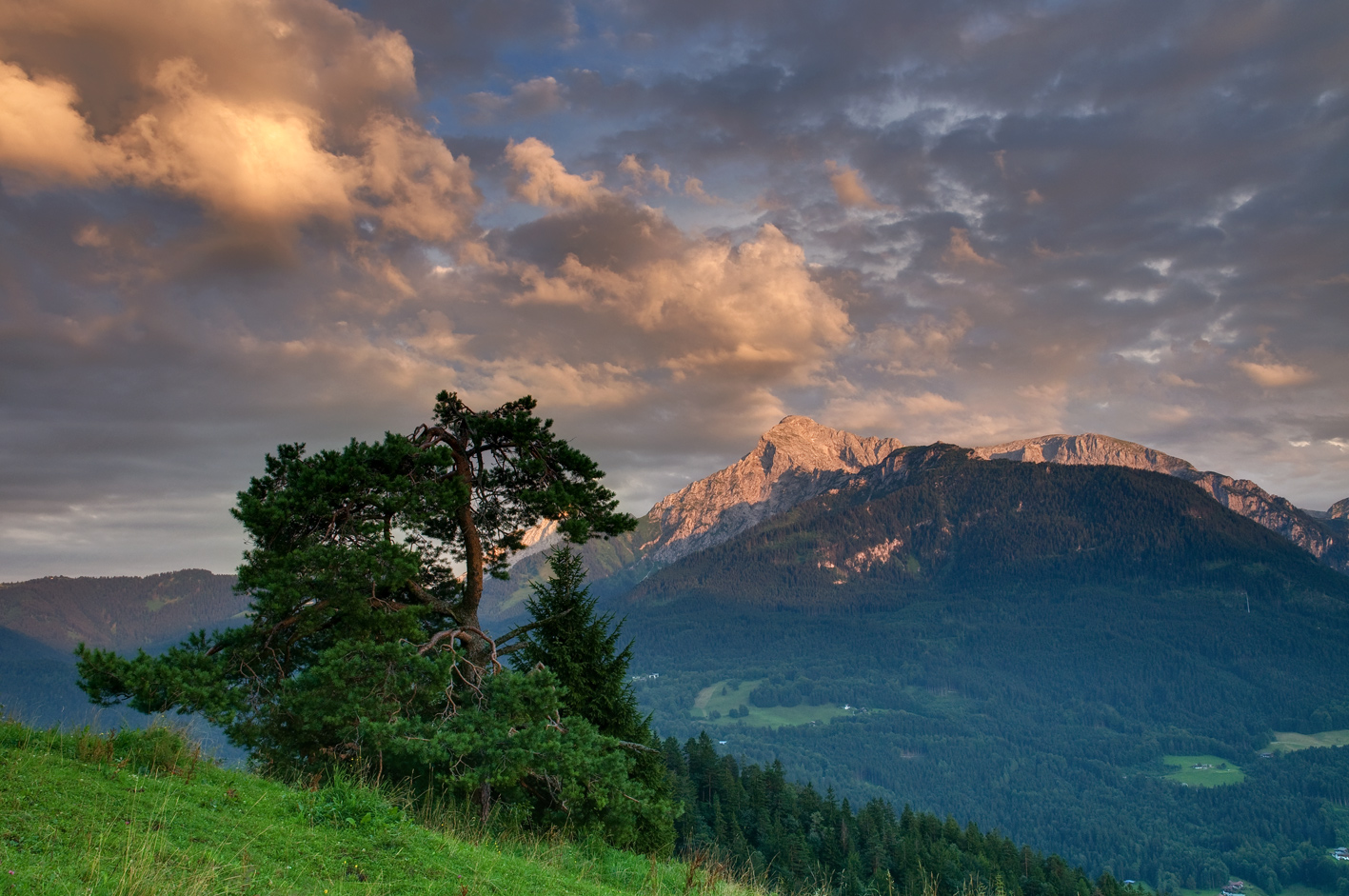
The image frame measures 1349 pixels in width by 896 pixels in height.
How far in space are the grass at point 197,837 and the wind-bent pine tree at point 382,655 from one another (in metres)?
4.40

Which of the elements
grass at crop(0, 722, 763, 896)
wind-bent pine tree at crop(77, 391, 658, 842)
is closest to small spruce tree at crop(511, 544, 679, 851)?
wind-bent pine tree at crop(77, 391, 658, 842)

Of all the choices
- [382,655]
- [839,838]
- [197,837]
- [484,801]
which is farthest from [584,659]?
[839,838]

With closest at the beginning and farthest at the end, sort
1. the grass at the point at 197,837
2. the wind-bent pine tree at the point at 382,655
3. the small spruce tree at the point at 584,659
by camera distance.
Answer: the grass at the point at 197,837 < the wind-bent pine tree at the point at 382,655 < the small spruce tree at the point at 584,659

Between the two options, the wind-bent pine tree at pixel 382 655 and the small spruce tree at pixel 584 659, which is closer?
the wind-bent pine tree at pixel 382 655

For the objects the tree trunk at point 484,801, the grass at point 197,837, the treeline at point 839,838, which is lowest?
the treeline at point 839,838

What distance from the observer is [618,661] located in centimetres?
2586

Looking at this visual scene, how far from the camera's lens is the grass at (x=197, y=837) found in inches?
245

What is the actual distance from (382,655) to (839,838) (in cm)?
9114

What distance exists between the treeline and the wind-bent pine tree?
210 feet

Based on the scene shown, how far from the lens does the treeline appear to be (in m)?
81.2

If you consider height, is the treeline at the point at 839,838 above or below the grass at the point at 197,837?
below

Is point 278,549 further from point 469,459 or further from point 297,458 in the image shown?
point 469,459

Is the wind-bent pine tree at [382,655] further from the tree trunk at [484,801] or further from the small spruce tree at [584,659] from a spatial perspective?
the small spruce tree at [584,659]

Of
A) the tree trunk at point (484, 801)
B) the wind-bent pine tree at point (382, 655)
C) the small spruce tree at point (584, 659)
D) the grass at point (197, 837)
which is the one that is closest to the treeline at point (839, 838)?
the small spruce tree at point (584, 659)
